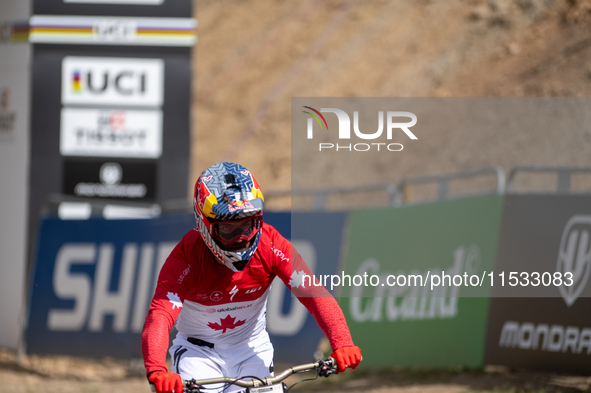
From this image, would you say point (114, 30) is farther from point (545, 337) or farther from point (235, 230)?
point (545, 337)

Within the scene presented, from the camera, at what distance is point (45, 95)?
1055cm

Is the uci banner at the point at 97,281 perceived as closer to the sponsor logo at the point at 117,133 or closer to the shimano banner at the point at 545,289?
the sponsor logo at the point at 117,133

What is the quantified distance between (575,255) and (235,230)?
461 cm

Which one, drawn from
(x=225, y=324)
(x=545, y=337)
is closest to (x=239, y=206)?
(x=225, y=324)

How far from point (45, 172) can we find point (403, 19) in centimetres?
1955

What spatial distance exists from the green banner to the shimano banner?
171 millimetres

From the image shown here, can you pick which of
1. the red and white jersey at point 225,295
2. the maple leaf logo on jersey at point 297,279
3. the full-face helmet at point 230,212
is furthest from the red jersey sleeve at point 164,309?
the maple leaf logo on jersey at point 297,279

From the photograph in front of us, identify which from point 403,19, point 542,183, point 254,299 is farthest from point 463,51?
point 254,299

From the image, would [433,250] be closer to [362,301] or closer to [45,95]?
[362,301]

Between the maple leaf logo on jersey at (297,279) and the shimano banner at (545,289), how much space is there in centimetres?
389

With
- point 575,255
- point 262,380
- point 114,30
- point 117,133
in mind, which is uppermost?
point 114,30

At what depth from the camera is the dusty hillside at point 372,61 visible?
2016cm

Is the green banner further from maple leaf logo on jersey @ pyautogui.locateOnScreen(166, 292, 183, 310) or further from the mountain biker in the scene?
maple leaf logo on jersey @ pyautogui.locateOnScreen(166, 292, 183, 310)

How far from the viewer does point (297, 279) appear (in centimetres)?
445
